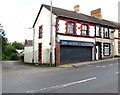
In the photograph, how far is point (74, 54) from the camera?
19922mm

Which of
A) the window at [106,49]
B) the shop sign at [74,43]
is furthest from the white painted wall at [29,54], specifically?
the window at [106,49]

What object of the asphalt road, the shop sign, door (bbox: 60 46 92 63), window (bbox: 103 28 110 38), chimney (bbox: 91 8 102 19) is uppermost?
chimney (bbox: 91 8 102 19)

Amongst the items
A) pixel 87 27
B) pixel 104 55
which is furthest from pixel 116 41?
pixel 87 27

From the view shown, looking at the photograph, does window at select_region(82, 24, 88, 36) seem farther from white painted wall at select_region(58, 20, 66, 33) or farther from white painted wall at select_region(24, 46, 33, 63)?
white painted wall at select_region(24, 46, 33, 63)

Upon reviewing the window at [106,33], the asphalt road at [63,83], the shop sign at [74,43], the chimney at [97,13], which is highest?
the chimney at [97,13]

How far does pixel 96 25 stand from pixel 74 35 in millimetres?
5904

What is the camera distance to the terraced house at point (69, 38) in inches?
727

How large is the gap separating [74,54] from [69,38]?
251 cm

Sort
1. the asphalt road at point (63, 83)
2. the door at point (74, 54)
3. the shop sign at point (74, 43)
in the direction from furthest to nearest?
the door at point (74, 54), the shop sign at point (74, 43), the asphalt road at point (63, 83)

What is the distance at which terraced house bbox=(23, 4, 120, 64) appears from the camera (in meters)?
18.5

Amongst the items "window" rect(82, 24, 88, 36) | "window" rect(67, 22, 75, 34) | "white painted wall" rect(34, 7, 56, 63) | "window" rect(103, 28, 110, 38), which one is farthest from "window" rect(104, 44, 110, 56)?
"white painted wall" rect(34, 7, 56, 63)

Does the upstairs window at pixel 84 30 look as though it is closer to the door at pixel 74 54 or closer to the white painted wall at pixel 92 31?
the white painted wall at pixel 92 31

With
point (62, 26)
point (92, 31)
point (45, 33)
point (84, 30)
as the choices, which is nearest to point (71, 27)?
point (62, 26)

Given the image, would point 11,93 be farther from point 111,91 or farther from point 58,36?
point 58,36
